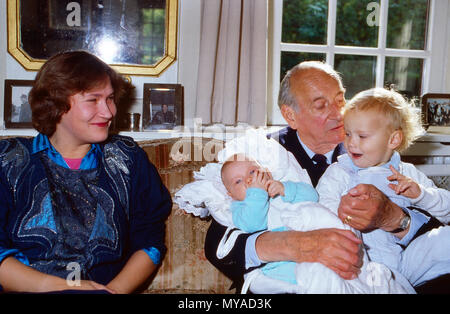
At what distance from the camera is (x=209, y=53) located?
2.09m

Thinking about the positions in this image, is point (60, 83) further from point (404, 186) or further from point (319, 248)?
point (404, 186)

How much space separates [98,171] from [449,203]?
123 centimetres

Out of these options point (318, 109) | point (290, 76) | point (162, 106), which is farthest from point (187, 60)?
point (318, 109)

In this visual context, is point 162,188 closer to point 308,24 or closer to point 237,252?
point 237,252

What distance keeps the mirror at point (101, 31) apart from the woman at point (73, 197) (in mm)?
742

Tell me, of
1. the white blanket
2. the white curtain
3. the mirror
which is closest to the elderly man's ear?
the white blanket

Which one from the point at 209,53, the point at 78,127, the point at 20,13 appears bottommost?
the point at 78,127

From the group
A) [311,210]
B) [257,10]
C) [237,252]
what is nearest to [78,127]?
[237,252]

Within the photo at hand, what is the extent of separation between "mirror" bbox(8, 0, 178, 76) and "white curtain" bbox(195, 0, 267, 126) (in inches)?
10.2

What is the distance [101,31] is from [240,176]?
1.38 metres

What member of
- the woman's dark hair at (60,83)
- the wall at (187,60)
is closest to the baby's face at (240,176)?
the woman's dark hair at (60,83)

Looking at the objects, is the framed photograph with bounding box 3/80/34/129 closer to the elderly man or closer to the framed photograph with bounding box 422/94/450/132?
the elderly man

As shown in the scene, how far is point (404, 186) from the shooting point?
1.31 metres

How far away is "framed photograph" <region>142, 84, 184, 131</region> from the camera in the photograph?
2.16m
